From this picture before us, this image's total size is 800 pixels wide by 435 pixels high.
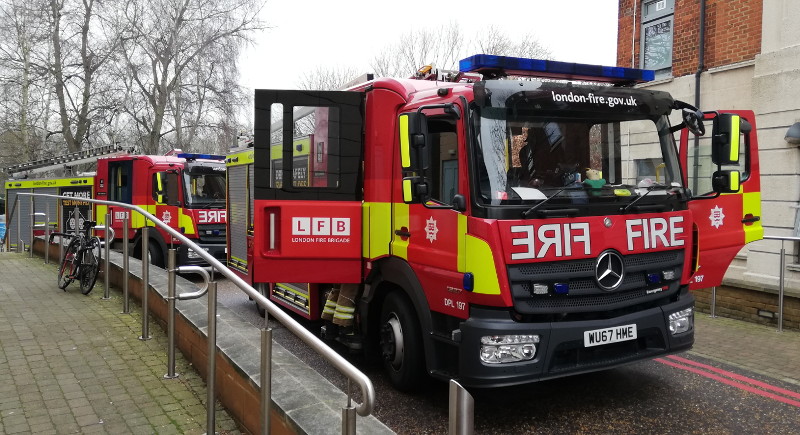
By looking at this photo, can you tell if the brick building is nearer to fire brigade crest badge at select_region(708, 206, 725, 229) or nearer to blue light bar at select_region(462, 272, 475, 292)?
fire brigade crest badge at select_region(708, 206, 725, 229)

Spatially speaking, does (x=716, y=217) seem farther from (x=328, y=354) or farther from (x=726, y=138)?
(x=328, y=354)

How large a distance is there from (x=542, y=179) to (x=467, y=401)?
2.80 m

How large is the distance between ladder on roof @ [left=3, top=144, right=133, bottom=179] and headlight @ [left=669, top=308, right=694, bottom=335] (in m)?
14.3

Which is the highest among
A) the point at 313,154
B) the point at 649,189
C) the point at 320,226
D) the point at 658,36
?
the point at 658,36

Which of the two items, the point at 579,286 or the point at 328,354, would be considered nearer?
the point at 328,354

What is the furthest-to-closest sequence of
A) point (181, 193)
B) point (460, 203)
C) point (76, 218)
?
point (181, 193) → point (76, 218) → point (460, 203)

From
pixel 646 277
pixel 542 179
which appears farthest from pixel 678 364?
pixel 542 179

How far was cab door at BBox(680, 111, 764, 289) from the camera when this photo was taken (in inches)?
214

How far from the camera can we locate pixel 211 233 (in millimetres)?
12578

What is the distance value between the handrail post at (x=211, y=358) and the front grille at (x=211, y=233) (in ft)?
28.6

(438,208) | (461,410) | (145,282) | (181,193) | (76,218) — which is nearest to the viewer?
(461,410)

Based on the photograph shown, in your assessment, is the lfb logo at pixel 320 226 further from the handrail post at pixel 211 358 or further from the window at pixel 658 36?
the window at pixel 658 36

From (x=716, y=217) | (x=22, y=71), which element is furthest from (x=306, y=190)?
(x=22, y=71)

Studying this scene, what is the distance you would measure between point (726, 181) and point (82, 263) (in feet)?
23.1
